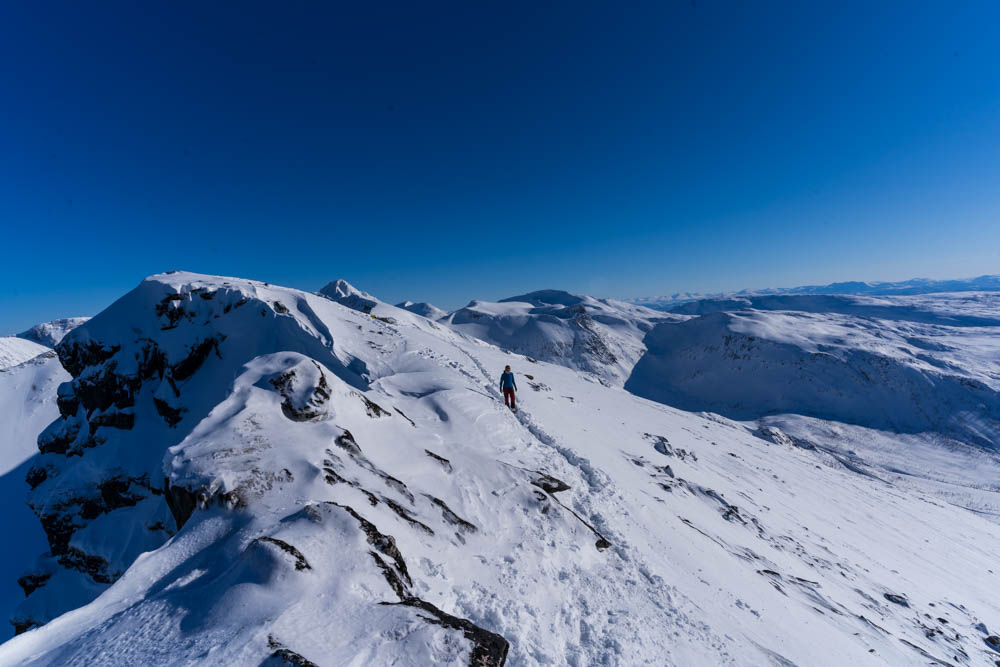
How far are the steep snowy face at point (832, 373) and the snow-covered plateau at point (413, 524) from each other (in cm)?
3067

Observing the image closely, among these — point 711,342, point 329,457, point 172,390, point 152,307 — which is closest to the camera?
point 329,457

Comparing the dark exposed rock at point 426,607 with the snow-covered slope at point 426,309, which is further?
the snow-covered slope at point 426,309

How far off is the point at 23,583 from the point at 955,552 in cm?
5996

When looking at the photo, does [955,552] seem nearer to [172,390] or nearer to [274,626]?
[274,626]

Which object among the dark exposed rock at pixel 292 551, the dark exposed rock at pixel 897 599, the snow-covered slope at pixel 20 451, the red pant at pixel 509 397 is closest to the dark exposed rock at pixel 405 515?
the dark exposed rock at pixel 292 551

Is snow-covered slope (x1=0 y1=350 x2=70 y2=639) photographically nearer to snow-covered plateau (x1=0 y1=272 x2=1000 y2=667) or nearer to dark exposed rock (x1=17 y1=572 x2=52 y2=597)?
snow-covered plateau (x1=0 y1=272 x2=1000 y2=667)

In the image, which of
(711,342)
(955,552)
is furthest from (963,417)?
(955,552)

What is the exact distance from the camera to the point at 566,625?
749 centimetres

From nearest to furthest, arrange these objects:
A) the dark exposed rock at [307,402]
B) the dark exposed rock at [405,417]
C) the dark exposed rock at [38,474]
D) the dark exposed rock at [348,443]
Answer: the dark exposed rock at [348,443] → the dark exposed rock at [307,402] → the dark exposed rock at [405,417] → the dark exposed rock at [38,474]

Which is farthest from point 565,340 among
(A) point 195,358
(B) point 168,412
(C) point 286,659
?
(C) point 286,659

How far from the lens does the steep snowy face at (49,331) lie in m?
184

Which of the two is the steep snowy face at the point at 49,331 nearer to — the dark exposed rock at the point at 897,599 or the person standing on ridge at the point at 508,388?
the person standing on ridge at the point at 508,388

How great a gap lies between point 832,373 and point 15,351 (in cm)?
26342

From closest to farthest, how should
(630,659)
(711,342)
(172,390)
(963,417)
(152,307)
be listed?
(630,659) < (172,390) < (152,307) < (963,417) < (711,342)
